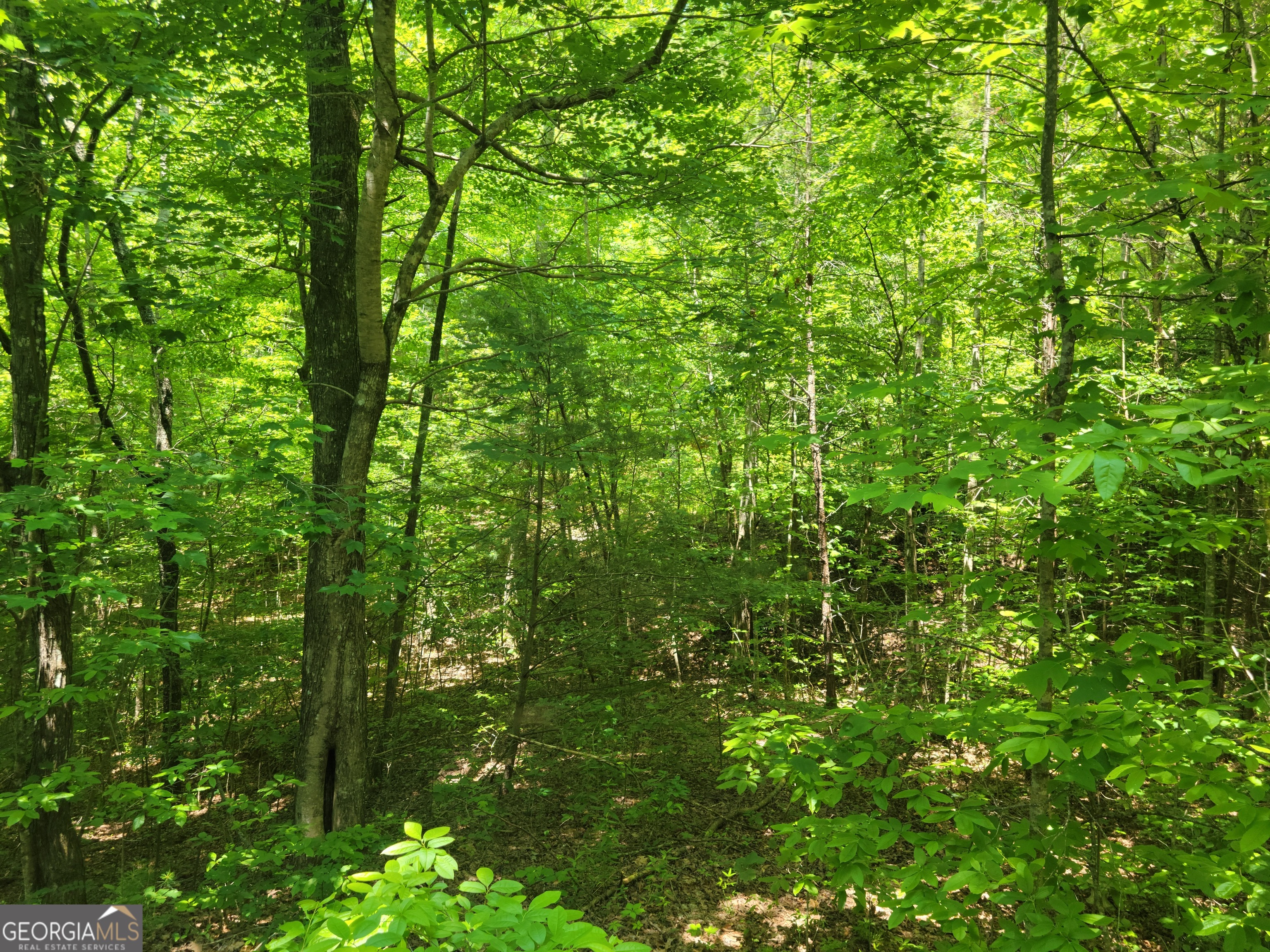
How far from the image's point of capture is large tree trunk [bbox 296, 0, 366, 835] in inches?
204

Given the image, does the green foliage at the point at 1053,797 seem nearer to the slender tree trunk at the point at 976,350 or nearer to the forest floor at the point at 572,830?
the forest floor at the point at 572,830

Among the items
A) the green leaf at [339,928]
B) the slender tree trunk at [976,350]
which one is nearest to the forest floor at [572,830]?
the slender tree trunk at [976,350]

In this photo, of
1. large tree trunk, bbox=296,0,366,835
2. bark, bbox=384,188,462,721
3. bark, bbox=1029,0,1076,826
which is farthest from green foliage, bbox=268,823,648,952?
bark, bbox=384,188,462,721

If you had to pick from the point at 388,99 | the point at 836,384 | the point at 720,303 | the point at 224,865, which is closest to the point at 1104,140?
the point at 720,303

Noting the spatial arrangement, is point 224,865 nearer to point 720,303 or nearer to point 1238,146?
point 720,303

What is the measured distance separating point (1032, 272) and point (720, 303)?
266 centimetres

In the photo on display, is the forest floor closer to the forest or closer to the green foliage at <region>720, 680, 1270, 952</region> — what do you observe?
the forest

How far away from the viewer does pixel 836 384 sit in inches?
324

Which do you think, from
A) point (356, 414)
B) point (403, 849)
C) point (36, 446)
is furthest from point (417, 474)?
point (403, 849)

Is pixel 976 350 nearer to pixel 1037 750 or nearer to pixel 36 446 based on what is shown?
pixel 1037 750

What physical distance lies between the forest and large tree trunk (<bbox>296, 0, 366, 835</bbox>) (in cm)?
4

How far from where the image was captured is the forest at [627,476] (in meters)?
2.27

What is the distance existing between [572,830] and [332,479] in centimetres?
439

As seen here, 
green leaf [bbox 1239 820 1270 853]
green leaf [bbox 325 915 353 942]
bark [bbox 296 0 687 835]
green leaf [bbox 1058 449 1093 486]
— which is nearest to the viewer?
green leaf [bbox 325 915 353 942]
